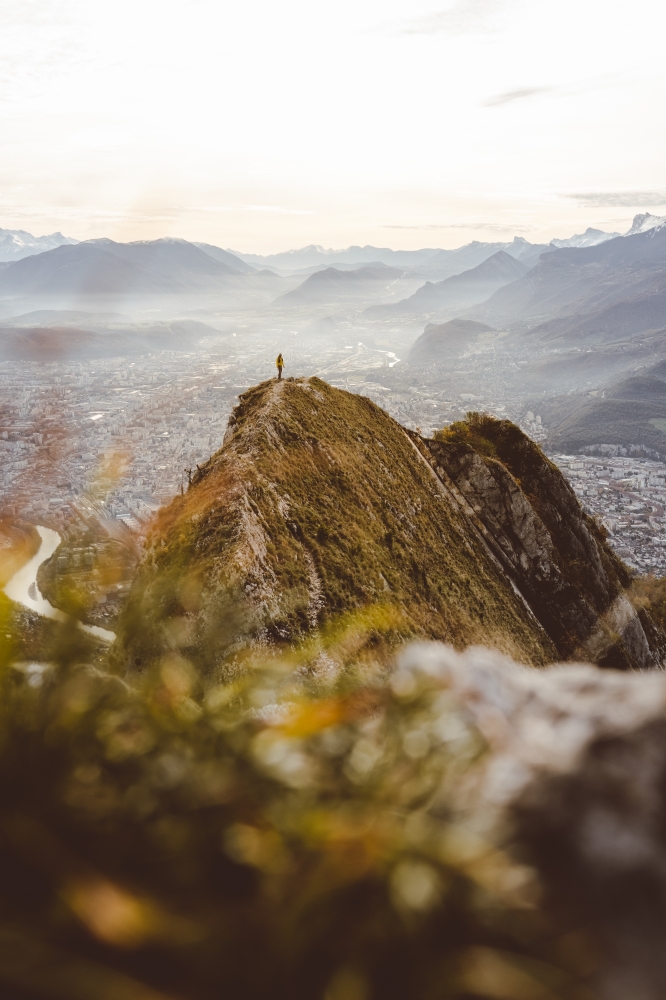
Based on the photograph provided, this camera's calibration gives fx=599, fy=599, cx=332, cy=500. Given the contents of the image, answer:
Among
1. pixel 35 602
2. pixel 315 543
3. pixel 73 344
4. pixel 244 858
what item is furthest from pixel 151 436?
pixel 73 344

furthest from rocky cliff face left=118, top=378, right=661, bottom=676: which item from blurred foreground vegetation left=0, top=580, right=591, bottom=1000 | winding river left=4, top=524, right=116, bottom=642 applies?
blurred foreground vegetation left=0, top=580, right=591, bottom=1000

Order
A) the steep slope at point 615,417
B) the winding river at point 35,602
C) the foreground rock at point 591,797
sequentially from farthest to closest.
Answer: the steep slope at point 615,417, the winding river at point 35,602, the foreground rock at point 591,797

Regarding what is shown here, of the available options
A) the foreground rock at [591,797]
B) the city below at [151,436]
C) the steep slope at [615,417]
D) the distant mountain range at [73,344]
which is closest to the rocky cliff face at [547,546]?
the city below at [151,436]

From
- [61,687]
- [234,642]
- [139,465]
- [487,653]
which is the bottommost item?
[139,465]

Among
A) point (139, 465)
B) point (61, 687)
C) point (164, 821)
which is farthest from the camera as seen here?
point (139, 465)

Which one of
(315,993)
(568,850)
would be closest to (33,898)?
(315,993)

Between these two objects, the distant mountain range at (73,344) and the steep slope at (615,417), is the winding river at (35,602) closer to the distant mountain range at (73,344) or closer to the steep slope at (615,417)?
the distant mountain range at (73,344)

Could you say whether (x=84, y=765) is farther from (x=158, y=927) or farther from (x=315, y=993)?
(x=315, y=993)
